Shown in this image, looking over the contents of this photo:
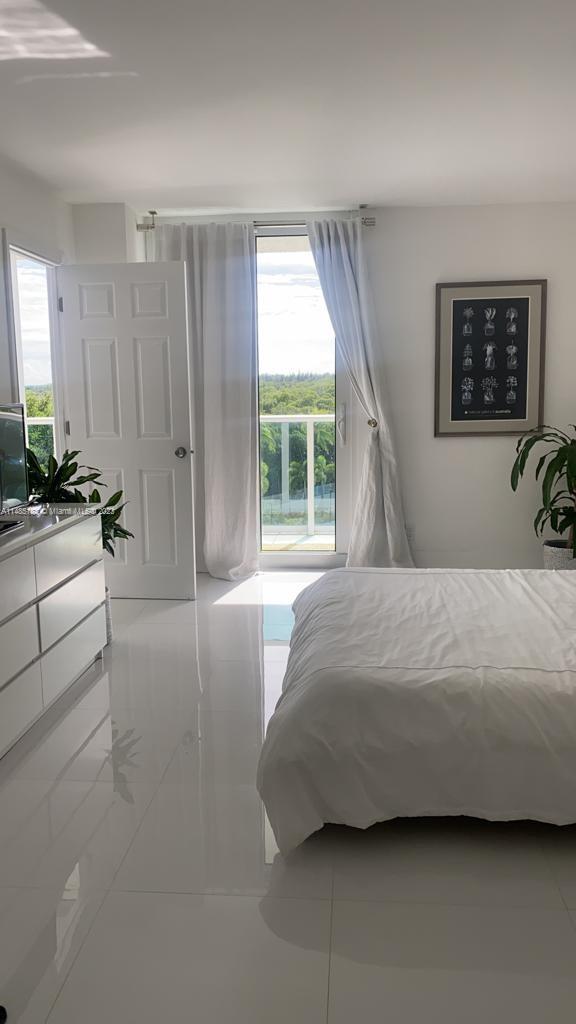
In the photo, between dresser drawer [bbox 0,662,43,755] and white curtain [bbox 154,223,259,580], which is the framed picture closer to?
white curtain [bbox 154,223,259,580]

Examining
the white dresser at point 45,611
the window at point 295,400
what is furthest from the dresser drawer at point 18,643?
the window at point 295,400

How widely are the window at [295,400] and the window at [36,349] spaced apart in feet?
4.77

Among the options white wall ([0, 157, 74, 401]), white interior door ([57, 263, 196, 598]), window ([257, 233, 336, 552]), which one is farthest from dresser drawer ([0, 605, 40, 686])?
window ([257, 233, 336, 552])

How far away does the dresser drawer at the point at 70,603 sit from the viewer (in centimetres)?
310

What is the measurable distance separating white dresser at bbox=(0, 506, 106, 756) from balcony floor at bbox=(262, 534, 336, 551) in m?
2.03

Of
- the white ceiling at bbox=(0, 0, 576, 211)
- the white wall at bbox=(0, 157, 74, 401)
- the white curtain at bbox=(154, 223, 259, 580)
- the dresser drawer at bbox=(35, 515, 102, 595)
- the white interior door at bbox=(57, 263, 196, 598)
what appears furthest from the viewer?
the white curtain at bbox=(154, 223, 259, 580)

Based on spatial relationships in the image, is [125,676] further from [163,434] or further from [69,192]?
[69,192]

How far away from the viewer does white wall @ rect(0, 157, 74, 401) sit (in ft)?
13.0

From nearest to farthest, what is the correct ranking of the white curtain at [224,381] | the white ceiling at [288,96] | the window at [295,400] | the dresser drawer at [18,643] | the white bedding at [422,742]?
the white bedding at [422,742] < the white ceiling at [288,96] < the dresser drawer at [18,643] < the white curtain at [224,381] < the window at [295,400]

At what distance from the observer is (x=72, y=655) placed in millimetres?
3389

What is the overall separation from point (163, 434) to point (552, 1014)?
12.5ft

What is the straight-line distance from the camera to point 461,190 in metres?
4.76

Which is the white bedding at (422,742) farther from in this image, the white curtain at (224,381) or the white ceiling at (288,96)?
the white curtain at (224,381)

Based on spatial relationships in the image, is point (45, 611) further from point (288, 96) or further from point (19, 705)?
point (288, 96)
